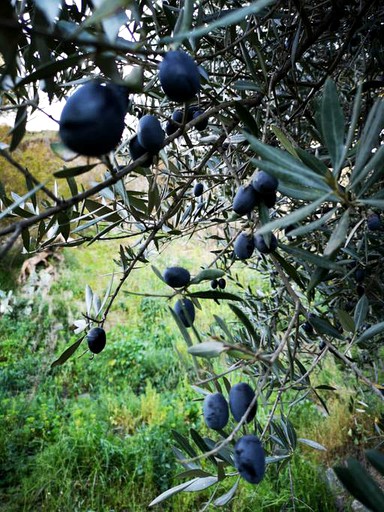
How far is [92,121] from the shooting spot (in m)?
0.28

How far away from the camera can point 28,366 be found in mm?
3260

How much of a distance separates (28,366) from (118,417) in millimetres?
978

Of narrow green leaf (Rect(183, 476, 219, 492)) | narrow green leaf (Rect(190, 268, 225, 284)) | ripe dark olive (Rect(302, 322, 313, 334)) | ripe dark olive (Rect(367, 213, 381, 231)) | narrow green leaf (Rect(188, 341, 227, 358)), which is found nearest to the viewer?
narrow green leaf (Rect(188, 341, 227, 358))

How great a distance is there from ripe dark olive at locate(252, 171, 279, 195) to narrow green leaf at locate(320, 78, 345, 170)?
0.25 feet

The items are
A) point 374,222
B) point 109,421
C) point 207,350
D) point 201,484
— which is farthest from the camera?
point 109,421

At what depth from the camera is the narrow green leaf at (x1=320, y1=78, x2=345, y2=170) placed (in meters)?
0.36

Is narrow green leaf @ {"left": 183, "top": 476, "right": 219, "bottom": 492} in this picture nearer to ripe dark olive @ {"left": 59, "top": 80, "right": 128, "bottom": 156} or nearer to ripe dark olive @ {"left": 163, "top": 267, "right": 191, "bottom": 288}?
ripe dark olive @ {"left": 163, "top": 267, "right": 191, "bottom": 288}

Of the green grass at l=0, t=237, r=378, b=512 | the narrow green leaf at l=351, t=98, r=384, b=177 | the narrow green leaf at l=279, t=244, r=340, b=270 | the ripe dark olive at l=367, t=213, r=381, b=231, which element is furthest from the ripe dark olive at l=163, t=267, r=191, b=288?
Result: the green grass at l=0, t=237, r=378, b=512

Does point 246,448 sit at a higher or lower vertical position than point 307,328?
lower

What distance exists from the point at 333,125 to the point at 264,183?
0.09 metres

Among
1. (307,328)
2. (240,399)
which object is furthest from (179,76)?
(307,328)

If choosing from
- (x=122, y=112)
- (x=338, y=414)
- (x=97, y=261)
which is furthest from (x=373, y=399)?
(x=97, y=261)

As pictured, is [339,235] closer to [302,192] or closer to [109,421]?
[302,192]

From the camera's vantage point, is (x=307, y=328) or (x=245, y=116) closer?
(x=245, y=116)
